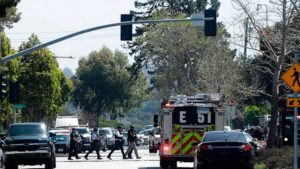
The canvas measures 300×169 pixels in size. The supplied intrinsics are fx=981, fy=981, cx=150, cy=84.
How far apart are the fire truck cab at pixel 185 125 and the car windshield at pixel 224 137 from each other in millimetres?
5188

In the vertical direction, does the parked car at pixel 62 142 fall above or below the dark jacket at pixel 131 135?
below

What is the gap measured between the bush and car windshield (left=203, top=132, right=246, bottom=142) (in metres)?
1.37

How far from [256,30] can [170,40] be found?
38273 millimetres

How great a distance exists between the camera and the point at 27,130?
3750 cm

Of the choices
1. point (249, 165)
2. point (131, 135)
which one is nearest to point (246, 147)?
point (249, 165)

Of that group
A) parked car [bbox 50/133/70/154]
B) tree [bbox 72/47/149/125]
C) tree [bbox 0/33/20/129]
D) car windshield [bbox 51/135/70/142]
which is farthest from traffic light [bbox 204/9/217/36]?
tree [bbox 72/47/149/125]

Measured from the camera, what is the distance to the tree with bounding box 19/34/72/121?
7900 centimetres

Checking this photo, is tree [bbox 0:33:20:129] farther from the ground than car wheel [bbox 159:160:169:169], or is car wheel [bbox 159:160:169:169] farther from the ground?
tree [bbox 0:33:20:129]

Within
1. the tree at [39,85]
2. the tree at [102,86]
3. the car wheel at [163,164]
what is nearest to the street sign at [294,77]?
the car wheel at [163,164]

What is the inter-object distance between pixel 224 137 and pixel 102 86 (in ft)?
291

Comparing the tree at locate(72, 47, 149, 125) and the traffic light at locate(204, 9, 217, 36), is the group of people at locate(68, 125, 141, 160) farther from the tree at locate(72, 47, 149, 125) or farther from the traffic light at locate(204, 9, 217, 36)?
the tree at locate(72, 47, 149, 125)

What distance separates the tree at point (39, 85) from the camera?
3110 inches

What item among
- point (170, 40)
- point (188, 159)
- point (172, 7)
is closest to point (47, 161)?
point (188, 159)

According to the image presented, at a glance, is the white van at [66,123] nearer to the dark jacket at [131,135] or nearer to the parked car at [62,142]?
the parked car at [62,142]
